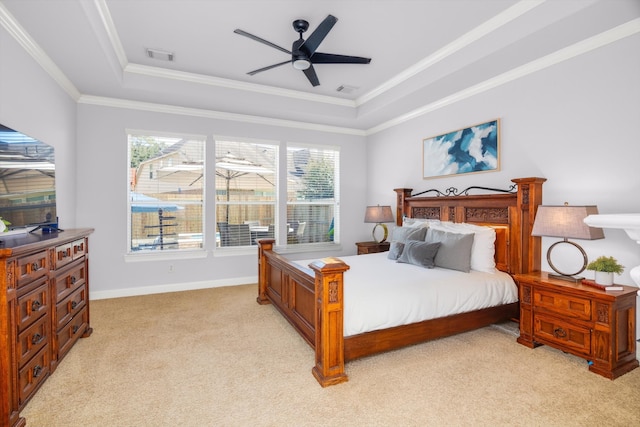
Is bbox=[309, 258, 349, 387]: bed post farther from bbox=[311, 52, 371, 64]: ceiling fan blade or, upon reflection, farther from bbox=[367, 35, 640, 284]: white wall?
bbox=[367, 35, 640, 284]: white wall

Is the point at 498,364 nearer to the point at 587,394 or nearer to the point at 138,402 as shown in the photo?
the point at 587,394

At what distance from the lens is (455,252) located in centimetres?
326

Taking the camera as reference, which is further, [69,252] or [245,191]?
[245,191]

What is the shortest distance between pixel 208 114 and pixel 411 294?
13.2ft

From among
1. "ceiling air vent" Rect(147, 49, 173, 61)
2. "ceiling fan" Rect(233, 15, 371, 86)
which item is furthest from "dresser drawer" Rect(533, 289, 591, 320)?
"ceiling air vent" Rect(147, 49, 173, 61)

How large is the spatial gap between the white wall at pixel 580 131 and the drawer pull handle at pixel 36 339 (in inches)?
173

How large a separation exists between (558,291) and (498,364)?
81 centimetres

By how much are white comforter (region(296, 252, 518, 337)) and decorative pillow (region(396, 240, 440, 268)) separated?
0.08 meters

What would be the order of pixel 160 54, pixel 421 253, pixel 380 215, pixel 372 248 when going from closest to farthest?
pixel 421 253 → pixel 160 54 → pixel 380 215 → pixel 372 248

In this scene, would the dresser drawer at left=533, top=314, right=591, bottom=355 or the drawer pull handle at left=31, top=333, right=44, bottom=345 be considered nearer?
the drawer pull handle at left=31, top=333, right=44, bottom=345

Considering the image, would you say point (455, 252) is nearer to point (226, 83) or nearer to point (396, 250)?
point (396, 250)

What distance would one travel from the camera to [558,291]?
262cm

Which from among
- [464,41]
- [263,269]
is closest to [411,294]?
[263,269]

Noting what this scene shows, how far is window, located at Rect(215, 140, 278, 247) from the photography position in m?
5.03
